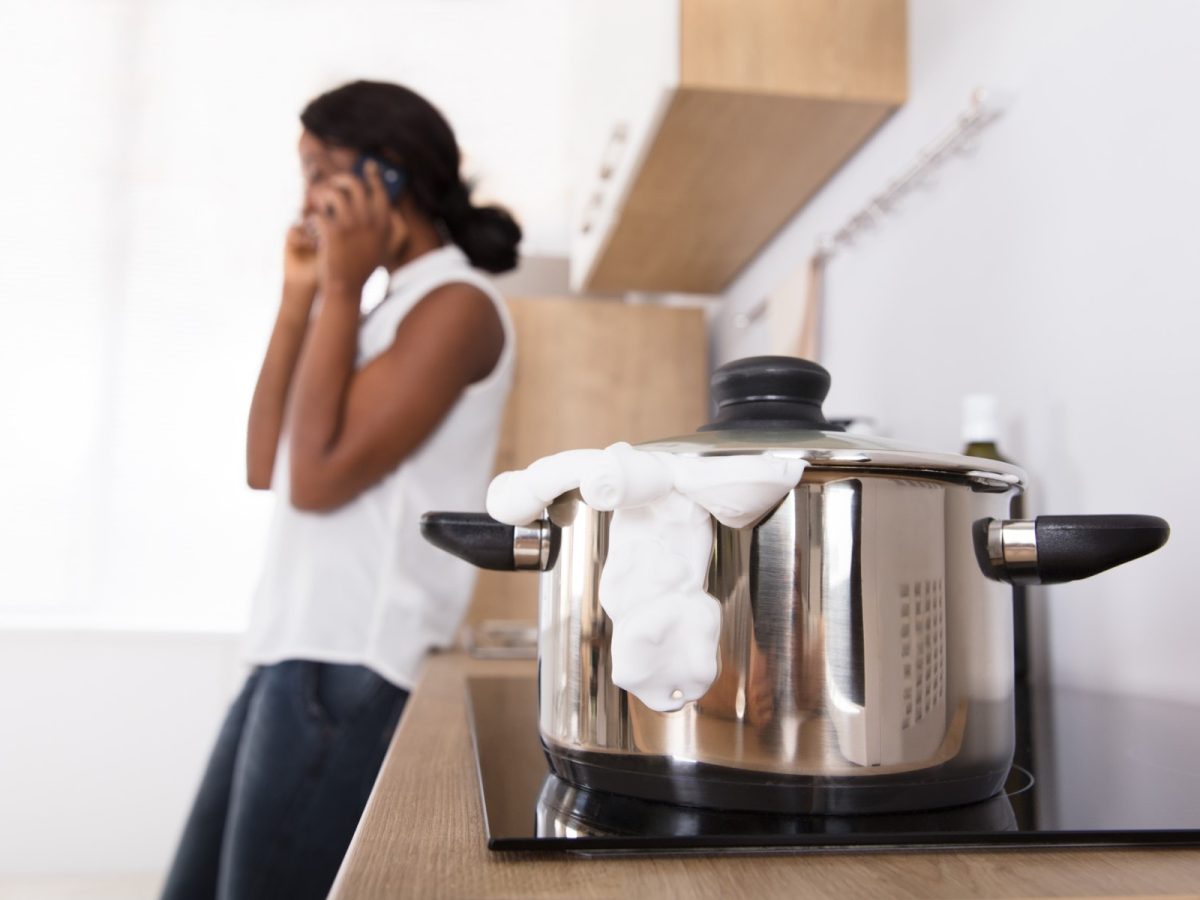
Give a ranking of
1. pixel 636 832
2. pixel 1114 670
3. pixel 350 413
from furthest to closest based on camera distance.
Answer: pixel 350 413
pixel 1114 670
pixel 636 832

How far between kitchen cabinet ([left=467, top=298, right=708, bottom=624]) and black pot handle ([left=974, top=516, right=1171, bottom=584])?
1525 millimetres

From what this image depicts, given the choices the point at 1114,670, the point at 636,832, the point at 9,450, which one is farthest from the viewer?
the point at 9,450

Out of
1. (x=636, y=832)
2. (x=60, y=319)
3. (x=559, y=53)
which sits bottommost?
(x=636, y=832)

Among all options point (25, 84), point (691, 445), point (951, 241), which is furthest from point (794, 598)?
point (25, 84)

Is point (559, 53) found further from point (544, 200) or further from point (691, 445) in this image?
point (691, 445)

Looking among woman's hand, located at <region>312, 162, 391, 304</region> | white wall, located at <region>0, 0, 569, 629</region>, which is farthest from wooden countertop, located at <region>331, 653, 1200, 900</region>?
white wall, located at <region>0, 0, 569, 629</region>

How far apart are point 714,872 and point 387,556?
0.70 m

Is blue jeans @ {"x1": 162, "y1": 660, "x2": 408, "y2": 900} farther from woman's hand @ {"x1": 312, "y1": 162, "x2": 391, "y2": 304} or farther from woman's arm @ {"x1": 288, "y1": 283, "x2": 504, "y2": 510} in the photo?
woman's hand @ {"x1": 312, "y1": 162, "x2": 391, "y2": 304}

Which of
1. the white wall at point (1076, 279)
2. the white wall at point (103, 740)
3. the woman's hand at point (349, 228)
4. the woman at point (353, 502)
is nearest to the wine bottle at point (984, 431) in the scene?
the white wall at point (1076, 279)

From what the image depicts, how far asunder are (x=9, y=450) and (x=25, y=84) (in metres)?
1.00

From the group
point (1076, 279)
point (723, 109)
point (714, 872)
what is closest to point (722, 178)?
point (723, 109)

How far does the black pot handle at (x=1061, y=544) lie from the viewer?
Answer: 348 mm

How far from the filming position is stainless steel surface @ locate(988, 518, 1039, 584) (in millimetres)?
361

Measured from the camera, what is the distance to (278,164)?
264 cm
